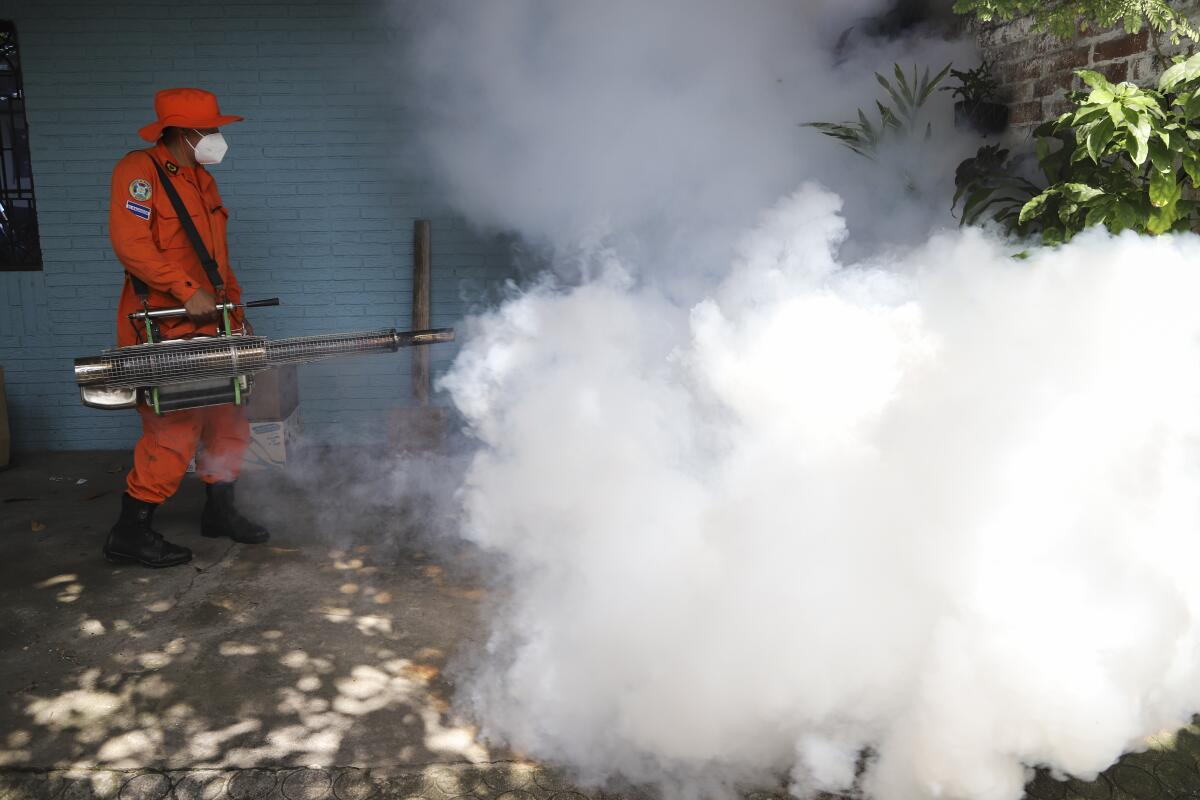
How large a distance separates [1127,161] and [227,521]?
13.7ft

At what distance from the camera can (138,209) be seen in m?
3.68

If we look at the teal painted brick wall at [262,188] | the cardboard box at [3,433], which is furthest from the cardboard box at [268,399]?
the cardboard box at [3,433]

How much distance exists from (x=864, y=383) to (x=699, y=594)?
0.80m

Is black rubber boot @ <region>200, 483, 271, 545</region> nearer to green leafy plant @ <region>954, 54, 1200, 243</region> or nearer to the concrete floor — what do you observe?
the concrete floor

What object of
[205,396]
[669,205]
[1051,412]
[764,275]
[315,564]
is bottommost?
[315,564]

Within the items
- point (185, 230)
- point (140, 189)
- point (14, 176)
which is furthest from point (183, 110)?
point (14, 176)

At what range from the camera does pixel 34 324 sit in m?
5.53

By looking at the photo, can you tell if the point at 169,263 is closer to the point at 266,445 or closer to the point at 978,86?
the point at 266,445

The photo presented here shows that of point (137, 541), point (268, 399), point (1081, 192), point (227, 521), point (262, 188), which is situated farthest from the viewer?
point (262, 188)

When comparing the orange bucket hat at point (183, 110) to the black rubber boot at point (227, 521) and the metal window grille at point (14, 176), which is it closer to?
the black rubber boot at point (227, 521)

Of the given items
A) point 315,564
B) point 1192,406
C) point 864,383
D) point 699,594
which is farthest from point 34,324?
point 1192,406

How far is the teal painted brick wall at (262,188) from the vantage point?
17.3 ft

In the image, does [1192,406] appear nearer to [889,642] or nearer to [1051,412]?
[1051,412]

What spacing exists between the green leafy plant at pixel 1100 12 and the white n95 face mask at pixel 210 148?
9.96ft
